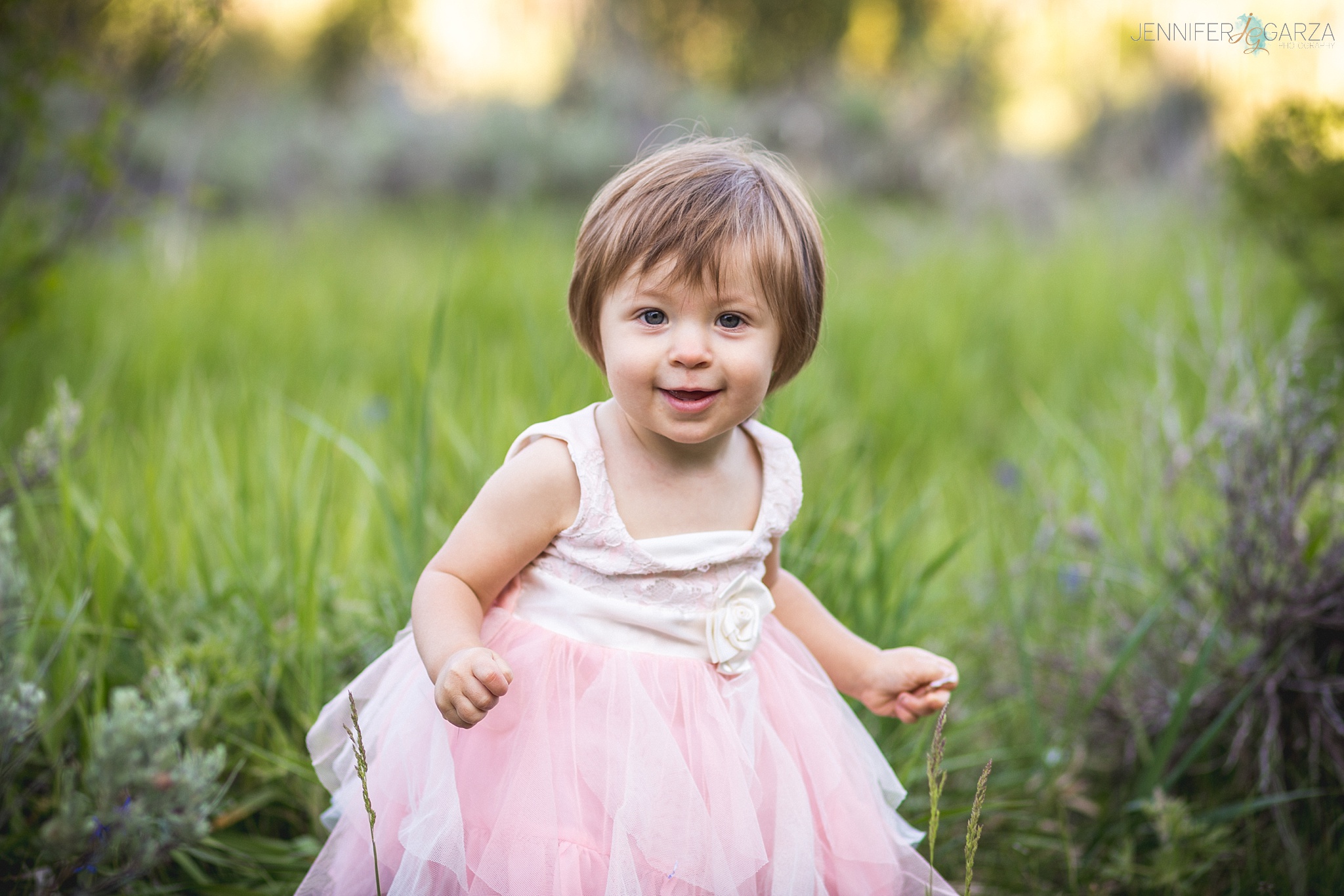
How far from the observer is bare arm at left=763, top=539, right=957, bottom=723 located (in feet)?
4.91

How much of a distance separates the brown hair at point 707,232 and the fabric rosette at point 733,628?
1.10 feet

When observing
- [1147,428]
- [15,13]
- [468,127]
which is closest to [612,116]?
[468,127]

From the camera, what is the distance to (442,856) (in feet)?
3.96

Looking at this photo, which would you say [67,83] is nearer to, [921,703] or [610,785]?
[610,785]

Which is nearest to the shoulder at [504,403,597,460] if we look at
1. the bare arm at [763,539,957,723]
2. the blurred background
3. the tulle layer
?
the tulle layer

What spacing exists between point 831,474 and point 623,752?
1325 mm

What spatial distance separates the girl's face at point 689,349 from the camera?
129 cm

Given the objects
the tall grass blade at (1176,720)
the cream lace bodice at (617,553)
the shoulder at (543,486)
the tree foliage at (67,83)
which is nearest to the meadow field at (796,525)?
the tall grass blade at (1176,720)

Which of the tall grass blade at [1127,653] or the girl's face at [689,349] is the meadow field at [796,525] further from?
the girl's face at [689,349]

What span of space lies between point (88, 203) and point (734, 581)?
3247 mm

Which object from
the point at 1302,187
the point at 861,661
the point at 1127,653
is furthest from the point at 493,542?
the point at 1302,187

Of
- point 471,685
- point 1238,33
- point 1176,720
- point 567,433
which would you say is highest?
point 1238,33

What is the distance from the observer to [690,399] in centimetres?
132

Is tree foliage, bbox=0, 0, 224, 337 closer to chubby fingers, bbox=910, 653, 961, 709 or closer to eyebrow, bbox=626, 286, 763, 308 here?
eyebrow, bbox=626, 286, 763, 308
